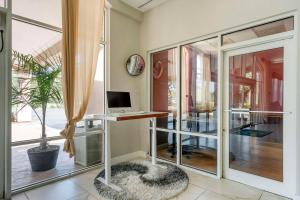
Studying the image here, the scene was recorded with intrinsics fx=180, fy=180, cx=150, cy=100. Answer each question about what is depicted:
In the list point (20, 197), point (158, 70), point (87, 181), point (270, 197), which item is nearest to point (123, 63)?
point (158, 70)

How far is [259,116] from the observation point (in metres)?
2.69

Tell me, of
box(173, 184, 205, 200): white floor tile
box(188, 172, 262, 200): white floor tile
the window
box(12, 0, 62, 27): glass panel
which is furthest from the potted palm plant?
box(188, 172, 262, 200): white floor tile

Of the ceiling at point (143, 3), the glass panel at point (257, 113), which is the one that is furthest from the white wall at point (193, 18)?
the glass panel at point (257, 113)

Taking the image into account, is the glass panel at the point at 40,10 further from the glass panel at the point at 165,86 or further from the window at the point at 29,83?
the glass panel at the point at 165,86

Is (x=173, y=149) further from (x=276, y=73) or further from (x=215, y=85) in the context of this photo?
(x=276, y=73)

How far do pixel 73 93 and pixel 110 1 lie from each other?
2.02 m

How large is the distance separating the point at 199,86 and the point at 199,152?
1283mm

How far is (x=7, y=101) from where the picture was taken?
2.39m

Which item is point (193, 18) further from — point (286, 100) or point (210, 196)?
point (210, 196)

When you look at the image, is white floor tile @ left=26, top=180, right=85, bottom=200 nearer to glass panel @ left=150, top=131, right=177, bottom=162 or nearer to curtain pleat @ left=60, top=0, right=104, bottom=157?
curtain pleat @ left=60, top=0, right=104, bottom=157

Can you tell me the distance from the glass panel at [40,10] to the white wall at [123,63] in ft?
3.42

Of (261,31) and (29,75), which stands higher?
(261,31)

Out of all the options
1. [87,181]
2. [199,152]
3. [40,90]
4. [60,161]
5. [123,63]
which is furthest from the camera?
[123,63]

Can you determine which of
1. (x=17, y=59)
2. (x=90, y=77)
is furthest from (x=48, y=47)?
(x=90, y=77)
